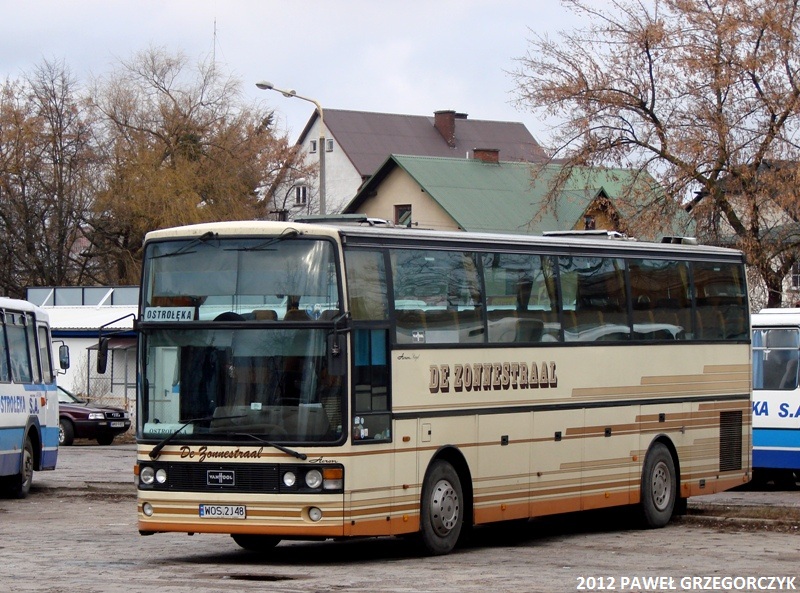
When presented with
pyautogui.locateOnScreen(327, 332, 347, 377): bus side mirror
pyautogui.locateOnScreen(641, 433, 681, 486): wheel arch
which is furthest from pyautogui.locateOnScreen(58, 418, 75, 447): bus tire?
pyautogui.locateOnScreen(327, 332, 347, 377): bus side mirror

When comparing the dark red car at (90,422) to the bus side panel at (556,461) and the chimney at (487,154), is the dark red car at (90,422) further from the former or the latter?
the chimney at (487,154)

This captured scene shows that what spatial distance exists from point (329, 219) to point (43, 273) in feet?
160

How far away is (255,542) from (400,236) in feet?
11.4

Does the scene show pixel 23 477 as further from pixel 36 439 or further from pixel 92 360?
pixel 92 360

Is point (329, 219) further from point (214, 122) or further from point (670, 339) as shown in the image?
point (214, 122)

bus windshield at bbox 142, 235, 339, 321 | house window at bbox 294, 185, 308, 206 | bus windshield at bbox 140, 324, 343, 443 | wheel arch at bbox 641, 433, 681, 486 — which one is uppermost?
A: house window at bbox 294, 185, 308, 206

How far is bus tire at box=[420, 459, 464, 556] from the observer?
1430 cm

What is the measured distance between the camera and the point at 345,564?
13805 mm

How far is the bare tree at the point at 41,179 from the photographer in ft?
190

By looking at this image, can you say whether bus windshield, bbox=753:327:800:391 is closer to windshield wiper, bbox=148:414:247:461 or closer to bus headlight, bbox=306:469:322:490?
bus headlight, bbox=306:469:322:490

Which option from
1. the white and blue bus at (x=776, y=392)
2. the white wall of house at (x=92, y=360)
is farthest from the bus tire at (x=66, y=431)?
the white and blue bus at (x=776, y=392)

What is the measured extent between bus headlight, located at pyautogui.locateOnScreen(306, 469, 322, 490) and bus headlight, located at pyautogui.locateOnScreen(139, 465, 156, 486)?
5.17 feet

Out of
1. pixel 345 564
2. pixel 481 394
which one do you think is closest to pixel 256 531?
pixel 345 564

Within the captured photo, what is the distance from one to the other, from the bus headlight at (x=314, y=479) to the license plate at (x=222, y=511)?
0.66m
